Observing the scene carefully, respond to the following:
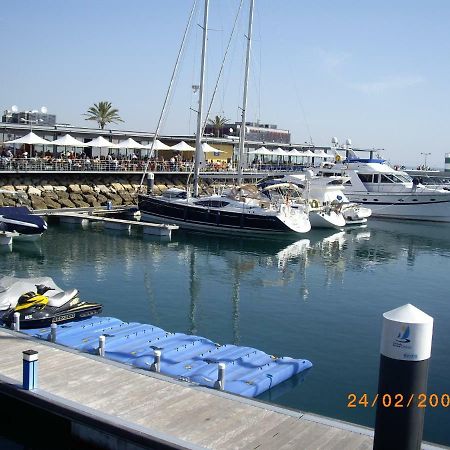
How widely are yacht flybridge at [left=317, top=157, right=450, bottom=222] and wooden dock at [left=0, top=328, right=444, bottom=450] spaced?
43.1 m

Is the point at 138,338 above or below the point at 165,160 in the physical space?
below

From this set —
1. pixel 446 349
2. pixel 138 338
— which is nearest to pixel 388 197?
pixel 446 349

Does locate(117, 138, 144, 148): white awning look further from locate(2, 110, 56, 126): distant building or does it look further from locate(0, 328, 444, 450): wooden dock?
locate(0, 328, 444, 450): wooden dock

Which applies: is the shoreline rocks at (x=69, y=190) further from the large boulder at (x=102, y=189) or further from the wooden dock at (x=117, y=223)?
the wooden dock at (x=117, y=223)

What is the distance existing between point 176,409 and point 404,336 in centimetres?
457

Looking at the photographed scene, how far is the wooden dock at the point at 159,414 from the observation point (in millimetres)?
8836

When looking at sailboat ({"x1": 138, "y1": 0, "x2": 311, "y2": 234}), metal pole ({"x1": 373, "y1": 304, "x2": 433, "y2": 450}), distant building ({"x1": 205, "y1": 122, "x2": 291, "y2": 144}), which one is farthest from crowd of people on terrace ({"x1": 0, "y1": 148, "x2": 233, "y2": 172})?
metal pole ({"x1": 373, "y1": 304, "x2": 433, "y2": 450})

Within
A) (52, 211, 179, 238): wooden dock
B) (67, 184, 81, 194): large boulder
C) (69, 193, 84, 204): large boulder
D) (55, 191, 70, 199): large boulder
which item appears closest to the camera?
(52, 211, 179, 238): wooden dock

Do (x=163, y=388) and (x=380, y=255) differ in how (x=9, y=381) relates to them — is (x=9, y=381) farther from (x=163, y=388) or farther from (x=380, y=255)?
(x=380, y=255)

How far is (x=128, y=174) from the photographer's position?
5234 cm

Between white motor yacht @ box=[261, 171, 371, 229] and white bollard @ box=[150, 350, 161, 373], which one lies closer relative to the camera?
white bollard @ box=[150, 350, 161, 373]

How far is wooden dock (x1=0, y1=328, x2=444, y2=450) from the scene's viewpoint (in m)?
8.84

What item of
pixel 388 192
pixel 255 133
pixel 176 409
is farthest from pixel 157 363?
pixel 255 133

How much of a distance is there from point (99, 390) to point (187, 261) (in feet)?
65.6
